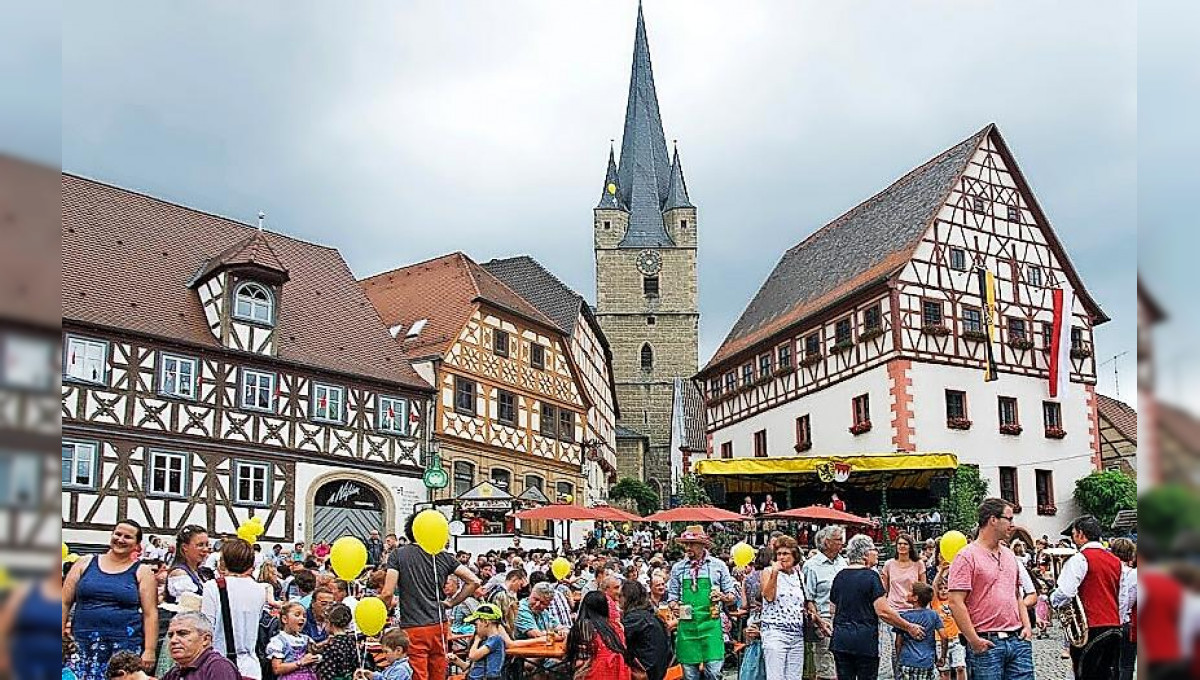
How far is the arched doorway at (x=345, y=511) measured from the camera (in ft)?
101

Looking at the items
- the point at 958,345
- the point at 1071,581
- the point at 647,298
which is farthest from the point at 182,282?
the point at 647,298

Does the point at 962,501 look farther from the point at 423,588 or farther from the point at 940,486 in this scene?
the point at 423,588

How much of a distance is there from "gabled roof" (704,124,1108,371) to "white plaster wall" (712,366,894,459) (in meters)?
2.53

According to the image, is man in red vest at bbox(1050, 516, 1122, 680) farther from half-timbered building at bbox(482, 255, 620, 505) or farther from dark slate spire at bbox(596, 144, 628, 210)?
dark slate spire at bbox(596, 144, 628, 210)

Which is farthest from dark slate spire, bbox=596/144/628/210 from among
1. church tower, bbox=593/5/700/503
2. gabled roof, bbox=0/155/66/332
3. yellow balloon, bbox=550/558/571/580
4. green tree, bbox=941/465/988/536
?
gabled roof, bbox=0/155/66/332

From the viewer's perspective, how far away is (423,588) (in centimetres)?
960

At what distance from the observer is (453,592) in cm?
1084

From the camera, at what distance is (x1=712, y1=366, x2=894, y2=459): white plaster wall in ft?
114

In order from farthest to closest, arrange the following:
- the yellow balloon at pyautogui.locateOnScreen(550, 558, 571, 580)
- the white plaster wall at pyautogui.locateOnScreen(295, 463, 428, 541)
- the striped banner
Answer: the striped banner < the white plaster wall at pyautogui.locateOnScreen(295, 463, 428, 541) < the yellow balloon at pyautogui.locateOnScreen(550, 558, 571, 580)

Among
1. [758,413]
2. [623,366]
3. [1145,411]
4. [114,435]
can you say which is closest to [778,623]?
Result: [1145,411]

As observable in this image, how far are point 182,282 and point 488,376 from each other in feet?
32.5

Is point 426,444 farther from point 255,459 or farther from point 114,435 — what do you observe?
point 114,435

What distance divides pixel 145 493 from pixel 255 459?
2998 millimetres

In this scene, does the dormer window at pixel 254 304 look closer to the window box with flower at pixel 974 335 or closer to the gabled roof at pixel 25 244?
the window box with flower at pixel 974 335
